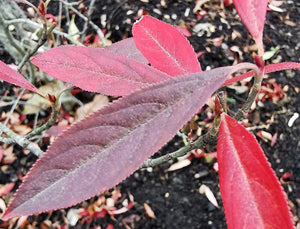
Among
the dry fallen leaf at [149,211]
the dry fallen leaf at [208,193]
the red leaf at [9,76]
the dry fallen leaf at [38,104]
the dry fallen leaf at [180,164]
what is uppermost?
the red leaf at [9,76]

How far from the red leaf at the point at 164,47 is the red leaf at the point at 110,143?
215 mm

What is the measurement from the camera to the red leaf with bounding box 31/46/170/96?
0.59m

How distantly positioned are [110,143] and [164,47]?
0.99ft

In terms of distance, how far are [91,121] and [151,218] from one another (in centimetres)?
114

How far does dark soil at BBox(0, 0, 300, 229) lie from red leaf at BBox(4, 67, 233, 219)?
1.12m

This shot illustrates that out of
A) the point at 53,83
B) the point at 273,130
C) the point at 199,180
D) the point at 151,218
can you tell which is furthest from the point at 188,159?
the point at 53,83

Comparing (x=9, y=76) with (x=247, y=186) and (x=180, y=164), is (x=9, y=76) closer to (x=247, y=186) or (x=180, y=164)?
(x=247, y=186)

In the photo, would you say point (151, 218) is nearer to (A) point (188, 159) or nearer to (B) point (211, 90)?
(A) point (188, 159)

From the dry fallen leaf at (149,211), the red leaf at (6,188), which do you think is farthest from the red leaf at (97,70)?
the red leaf at (6,188)

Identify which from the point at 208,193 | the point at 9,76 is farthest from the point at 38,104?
the point at 9,76

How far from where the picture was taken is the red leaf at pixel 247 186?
44cm

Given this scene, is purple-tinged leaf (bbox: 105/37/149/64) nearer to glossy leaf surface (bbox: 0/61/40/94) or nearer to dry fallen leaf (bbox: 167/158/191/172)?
glossy leaf surface (bbox: 0/61/40/94)

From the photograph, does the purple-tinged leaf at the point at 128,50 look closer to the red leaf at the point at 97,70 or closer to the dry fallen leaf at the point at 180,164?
the red leaf at the point at 97,70

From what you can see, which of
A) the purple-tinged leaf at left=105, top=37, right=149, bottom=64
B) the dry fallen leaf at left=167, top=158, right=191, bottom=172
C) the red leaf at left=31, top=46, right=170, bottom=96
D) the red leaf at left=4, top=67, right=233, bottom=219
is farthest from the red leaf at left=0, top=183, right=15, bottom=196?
the red leaf at left=4, top=67, right=233, bottom=219
